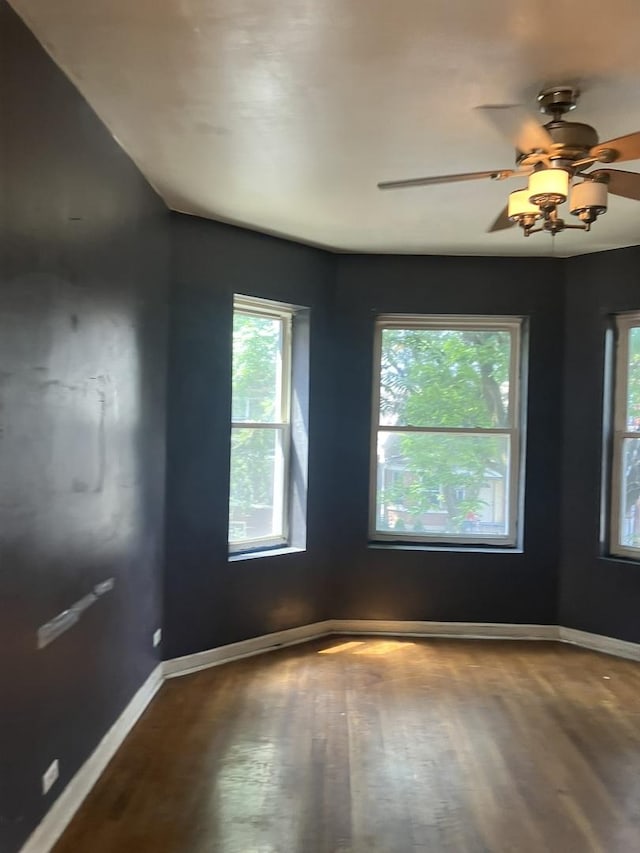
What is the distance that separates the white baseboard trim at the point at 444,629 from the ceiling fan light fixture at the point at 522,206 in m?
3.30

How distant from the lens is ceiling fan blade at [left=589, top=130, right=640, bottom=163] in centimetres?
221

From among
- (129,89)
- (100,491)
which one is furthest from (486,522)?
(129,89)

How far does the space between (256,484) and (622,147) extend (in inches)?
122

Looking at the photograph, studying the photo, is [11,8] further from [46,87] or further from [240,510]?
[240,510]

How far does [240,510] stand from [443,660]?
5.10ft

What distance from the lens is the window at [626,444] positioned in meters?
4.84

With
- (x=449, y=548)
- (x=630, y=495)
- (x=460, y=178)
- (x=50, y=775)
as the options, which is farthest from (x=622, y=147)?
(x=449, y=548)

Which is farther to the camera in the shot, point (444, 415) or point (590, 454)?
point (444, 415)

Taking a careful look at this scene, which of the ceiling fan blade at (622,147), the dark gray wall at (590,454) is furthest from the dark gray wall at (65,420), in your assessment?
the dark gray wall at (590,454)

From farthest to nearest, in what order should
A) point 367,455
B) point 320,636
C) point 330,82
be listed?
point 367,455, point 320,636, point 330,82

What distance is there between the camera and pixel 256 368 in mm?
4773

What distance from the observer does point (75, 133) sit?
2633 mm

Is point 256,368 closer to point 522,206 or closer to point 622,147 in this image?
point 522,206

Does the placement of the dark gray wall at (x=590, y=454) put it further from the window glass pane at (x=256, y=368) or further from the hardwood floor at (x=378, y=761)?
the window glass pane at (x=256, y=368)
